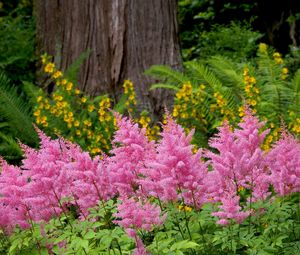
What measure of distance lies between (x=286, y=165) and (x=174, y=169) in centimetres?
77

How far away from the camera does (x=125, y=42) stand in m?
8.38

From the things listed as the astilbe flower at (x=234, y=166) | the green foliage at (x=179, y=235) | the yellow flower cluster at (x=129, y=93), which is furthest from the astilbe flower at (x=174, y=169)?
the yellow flower cluster at (x=129, y=93)

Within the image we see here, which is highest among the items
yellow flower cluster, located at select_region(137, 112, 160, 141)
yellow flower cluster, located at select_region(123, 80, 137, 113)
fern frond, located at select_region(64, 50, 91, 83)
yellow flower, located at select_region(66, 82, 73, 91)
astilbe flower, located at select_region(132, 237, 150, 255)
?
fern frond, located at select_region(64, 50, 91, 83)

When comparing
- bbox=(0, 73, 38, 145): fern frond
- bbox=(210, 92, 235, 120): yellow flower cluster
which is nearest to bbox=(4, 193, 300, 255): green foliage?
bbox=(210, 92, 235, 120): yellow flower cluster

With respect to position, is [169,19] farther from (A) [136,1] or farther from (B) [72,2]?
(B) [72,2]

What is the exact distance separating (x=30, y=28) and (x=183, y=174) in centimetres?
807

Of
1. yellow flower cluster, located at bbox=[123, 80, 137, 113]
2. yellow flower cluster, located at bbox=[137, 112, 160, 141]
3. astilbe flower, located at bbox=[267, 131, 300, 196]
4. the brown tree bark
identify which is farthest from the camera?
the brown tree bark

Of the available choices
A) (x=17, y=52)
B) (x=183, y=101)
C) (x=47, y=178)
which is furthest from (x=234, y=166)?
(x=17, y=52)

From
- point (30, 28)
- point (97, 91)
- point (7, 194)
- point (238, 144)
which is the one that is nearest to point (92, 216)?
point (7, 194)

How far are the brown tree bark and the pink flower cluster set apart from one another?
430 centimetres

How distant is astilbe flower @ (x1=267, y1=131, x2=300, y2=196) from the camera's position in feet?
12.6

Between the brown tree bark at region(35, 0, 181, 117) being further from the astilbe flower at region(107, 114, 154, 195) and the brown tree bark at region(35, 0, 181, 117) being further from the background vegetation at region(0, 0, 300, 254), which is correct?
the astilbe flower at region(107, 114, 154, 195)

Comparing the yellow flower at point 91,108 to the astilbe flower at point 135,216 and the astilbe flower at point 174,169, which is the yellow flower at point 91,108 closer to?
the astilbe flower at point 174,169

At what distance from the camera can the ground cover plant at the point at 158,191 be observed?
3.55 metres
